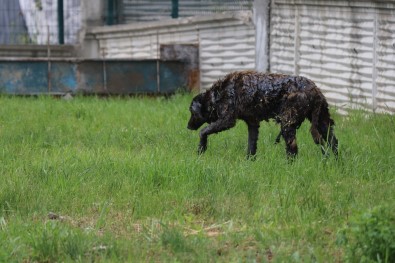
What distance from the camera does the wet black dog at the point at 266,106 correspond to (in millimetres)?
9619

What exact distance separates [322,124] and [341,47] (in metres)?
4.90

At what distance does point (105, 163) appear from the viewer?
9.52 m

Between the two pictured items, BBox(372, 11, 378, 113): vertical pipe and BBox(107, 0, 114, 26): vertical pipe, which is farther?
BBox(107, 0, 114, 26): vertical pipe

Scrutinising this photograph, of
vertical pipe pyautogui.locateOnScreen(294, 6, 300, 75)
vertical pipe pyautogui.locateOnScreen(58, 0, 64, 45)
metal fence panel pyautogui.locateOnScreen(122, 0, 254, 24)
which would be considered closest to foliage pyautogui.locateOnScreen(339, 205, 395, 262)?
vertical pipe pyautogui.locateOnScreen(294, 6, 300, 75)

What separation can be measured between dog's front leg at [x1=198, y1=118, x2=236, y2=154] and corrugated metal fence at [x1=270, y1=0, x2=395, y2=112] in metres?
3.84

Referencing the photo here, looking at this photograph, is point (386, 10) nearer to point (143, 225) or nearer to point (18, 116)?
point (18, 116)

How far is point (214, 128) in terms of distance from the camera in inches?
407

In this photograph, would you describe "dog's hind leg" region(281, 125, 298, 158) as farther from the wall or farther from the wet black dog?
the wall

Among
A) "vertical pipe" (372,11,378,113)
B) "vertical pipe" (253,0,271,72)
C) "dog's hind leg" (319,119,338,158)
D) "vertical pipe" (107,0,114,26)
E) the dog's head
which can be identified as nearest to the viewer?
"dog's hind leg" (319,119,338,158)

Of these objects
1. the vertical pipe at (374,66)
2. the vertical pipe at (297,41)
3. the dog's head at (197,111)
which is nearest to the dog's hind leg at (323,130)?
the dog's head at (197,111)

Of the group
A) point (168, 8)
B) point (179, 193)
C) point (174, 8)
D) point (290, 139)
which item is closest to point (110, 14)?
point (168, 8)

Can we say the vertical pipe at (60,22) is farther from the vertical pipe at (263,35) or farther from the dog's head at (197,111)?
the dog's head at (197,111)

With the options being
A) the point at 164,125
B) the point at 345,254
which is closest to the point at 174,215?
the point at 345,254

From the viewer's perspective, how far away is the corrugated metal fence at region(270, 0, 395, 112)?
13.6 meters
